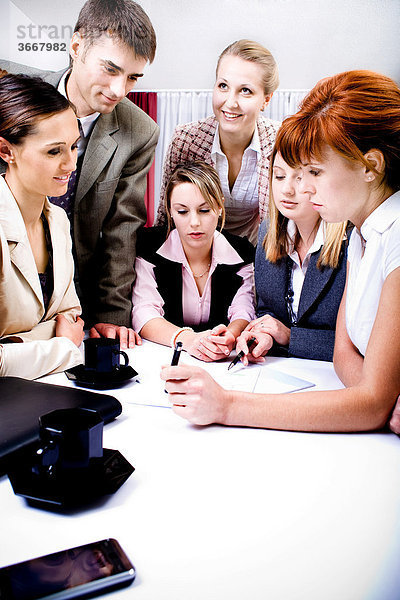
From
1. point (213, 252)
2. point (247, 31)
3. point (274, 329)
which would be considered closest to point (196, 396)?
point (274, 329)

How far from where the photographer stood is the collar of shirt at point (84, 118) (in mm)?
1946

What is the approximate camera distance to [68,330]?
5.20 ft

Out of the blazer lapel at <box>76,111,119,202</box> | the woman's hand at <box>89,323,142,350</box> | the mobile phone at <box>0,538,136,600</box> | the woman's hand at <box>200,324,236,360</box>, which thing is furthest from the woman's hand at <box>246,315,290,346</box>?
the mobile phone at <box>0,538,136,600</box>

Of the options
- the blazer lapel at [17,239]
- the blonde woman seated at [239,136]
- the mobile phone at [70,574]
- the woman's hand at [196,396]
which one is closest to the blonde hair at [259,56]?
the blonde woman seated at [239,136]

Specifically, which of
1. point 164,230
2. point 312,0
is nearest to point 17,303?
point 164,230

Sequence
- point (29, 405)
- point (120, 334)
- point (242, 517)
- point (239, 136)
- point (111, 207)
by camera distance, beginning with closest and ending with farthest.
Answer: point (242, 517) < point (29, 405) < point (120, 334) < point (111, 207) < point (239, 136)

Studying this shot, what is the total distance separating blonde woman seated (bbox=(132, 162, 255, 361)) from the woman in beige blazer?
0.39m

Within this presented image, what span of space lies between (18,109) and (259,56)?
1031 millimetres

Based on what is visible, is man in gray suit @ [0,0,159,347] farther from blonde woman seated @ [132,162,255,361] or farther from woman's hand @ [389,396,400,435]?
woman's hand @ [389,396,400,435]

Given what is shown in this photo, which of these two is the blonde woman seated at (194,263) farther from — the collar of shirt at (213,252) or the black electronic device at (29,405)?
the black electronic device at (29,405)

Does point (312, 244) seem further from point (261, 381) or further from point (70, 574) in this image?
point (70, 574)

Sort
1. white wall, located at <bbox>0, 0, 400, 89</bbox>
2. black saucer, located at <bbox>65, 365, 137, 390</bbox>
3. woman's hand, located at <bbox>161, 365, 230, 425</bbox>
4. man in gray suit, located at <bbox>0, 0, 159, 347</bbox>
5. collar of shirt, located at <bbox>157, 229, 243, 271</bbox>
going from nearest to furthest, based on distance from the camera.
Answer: woman's hand, located at <bbox>161, 365, 230, 425</bbox>, black saucer, located at <bbox>65, 365, 137, 390</bbox>, man in gray suit, located at <bbox>0, 0, 159, 347</bbox>, collar of shirt, located at <bbox>157, 229, 243, 271</bbox>, white wall, located at <bbox>0, 0, 400, 89</bbox>

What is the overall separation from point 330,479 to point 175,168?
5.16 feet

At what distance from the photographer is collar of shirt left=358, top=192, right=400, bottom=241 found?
110cm
